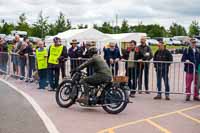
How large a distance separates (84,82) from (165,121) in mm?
2491

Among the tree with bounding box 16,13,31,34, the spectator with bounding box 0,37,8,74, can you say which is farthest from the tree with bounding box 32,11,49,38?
the spectator with bounding box 0,37,8,74

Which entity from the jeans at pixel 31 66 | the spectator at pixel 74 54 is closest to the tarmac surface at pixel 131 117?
the spectator at pixel 74 54

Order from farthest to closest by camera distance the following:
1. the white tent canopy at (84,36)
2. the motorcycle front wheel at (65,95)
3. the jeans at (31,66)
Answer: the white tent canopy at (84,36)
the jeans at (31,66)
the motorcycle front wheel at (65,95)

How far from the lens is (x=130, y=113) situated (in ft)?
36.1

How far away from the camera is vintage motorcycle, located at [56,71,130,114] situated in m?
10.9

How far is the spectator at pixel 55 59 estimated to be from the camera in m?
15.7

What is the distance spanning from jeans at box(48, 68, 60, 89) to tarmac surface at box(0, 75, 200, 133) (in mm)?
1913

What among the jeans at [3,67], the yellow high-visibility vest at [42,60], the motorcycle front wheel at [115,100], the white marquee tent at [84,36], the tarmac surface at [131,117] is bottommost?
the tarmac surface at [131,117]

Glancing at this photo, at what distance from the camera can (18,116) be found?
10.3 metres

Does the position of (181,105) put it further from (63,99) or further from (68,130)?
(68,130)

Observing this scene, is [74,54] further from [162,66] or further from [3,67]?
[3,67]

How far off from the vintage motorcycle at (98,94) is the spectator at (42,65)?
4.40 meters

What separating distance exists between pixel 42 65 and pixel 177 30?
94.5m

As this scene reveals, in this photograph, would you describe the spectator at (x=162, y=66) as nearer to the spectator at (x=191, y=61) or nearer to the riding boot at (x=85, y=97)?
the spectator at (x=191, y=61)
